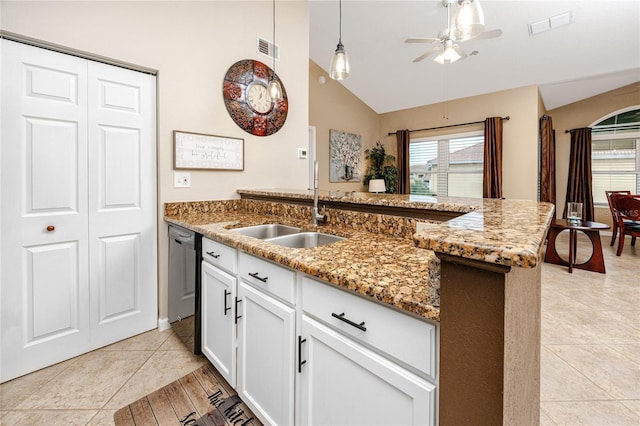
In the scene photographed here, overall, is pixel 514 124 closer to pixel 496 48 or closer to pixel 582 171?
pixel 496 48

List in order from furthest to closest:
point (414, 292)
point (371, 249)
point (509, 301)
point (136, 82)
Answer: point (136, 82) < point (371, 249) < point (414, 292) < point (509, 301)

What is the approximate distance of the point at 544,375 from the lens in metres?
1.80

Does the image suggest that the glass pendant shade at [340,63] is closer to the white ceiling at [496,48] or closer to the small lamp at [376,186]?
the white ceiling at [496,48]

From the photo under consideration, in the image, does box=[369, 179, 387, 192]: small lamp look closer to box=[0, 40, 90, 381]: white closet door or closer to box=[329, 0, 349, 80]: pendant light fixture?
box=[329, 0, 349, 80]: pendant light fixture

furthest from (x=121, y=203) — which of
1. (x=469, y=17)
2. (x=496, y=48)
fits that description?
(x=496, y=48)

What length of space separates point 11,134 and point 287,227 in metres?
1.64

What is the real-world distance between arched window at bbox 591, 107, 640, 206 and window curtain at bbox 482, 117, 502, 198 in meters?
2.24

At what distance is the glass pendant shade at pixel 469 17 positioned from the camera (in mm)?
1652

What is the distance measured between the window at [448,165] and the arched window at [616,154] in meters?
2.38

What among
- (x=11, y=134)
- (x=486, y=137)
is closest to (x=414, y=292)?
(x=11, y=134)

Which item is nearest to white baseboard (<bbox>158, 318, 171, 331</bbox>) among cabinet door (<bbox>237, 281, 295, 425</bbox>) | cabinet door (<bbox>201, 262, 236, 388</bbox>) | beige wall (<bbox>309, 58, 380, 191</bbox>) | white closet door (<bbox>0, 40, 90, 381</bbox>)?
white closet door (<bbox>0, 40, 90, 381</bbox>)

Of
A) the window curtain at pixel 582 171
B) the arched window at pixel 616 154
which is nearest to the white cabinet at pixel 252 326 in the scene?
the window curtain at pixel 582 171

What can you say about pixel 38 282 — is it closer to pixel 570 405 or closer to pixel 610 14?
pixel 570 405

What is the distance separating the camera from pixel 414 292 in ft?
2.55
